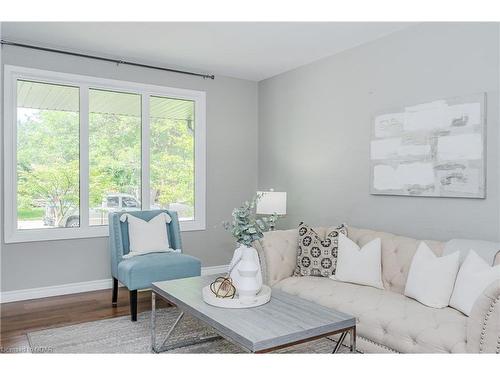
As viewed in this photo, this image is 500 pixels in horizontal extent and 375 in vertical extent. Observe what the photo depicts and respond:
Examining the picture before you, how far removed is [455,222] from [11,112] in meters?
4.13

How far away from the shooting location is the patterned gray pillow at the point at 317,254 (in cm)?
352

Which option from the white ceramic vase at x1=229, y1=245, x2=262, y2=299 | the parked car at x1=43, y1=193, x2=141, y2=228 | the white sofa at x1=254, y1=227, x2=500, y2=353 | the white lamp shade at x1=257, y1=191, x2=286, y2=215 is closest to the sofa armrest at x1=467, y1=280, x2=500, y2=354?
the white sofa at x1=254, y1=227, x2=500, y2=353

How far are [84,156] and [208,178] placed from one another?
152cm

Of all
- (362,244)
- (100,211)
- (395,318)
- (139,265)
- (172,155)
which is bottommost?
(395,318)

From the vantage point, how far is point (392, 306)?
2730mm

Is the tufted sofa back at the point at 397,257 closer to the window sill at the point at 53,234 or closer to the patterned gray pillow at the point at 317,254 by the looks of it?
the patterned gray pillow at the point at 317,254

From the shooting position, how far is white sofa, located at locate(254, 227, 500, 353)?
2125mm

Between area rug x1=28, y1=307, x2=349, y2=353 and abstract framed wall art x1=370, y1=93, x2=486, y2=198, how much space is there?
5.01 feet

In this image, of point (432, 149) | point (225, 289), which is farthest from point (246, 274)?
point (432, 149)

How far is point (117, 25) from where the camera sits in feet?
12.0

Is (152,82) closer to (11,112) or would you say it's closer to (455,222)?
(11,112)

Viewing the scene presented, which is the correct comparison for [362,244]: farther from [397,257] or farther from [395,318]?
[395,318]

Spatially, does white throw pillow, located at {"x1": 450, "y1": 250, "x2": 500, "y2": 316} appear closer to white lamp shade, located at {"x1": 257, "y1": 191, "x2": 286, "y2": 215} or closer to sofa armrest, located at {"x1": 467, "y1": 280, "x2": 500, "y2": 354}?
sofa armrest, located at {"x1": 467, "y1": 280, "x2": 500, "y2": 354}

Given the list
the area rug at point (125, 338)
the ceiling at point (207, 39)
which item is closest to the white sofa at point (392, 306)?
the area rug at point (125, 338)
